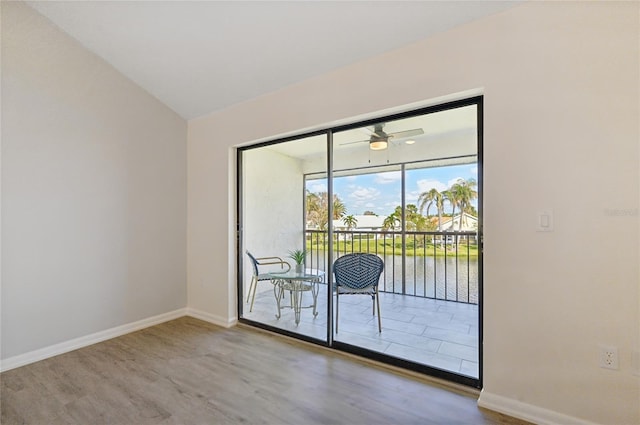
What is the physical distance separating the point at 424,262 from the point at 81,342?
4.37 metres

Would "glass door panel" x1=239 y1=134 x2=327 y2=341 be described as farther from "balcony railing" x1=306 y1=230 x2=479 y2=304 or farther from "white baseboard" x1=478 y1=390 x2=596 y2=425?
"white baseboard" x1=478 y1=390 x2=596 y2=425

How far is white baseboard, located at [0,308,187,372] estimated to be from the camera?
2480 millimetres

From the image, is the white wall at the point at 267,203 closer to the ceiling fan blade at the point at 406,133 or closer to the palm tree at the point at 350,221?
the palm tree at the point at 350,221

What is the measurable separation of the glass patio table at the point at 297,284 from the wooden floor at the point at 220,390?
2.25 ft

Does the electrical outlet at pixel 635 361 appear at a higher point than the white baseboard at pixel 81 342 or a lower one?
higher

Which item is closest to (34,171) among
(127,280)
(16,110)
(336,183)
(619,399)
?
(16,110)

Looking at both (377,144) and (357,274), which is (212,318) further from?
(377,144)

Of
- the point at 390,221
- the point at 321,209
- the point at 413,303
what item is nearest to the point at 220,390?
the point at 321,209

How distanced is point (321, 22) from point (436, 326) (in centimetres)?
316

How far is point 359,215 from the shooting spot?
13.1 feet

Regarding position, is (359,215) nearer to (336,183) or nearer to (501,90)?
(336,183)

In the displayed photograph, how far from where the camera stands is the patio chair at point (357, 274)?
10.4 feet

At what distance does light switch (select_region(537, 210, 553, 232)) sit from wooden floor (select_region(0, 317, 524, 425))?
3.83 ft

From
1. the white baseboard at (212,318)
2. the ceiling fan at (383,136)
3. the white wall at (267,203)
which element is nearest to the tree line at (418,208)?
the white wall at (267,203)
